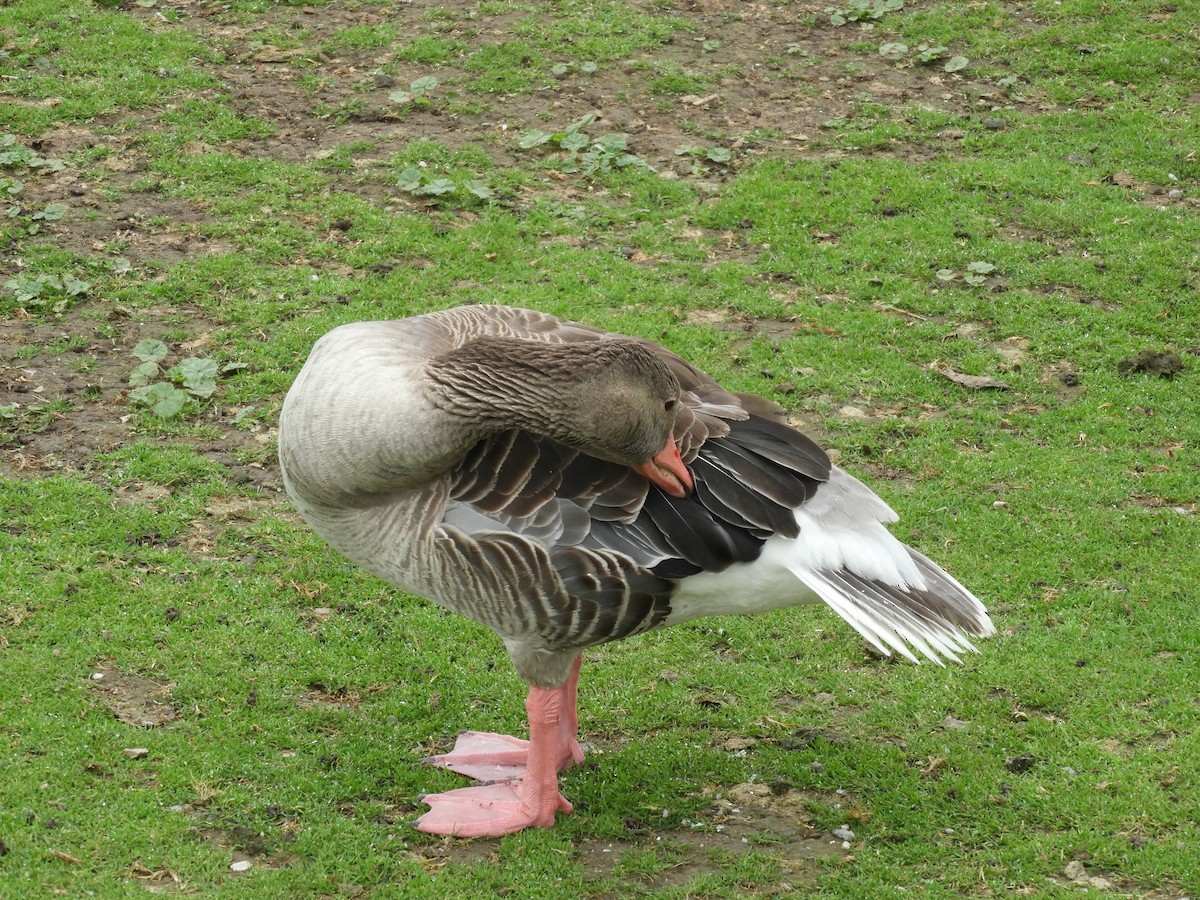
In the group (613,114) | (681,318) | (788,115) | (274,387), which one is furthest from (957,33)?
(274,387)

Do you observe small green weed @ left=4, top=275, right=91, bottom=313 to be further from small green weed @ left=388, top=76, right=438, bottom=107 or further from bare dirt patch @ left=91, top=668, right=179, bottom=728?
small green weed @ left=388, top=76, right=438, bottom=107

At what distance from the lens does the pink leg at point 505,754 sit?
5.36 metres

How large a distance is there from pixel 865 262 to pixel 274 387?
14.4 feet

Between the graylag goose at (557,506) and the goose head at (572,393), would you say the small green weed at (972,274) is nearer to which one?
the graylag goose at (557,506)

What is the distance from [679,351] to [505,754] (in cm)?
351

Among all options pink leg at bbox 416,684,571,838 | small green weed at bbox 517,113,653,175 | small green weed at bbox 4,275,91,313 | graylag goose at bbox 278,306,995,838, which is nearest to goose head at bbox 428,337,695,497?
graylag goose at bbox 278,306,995,838

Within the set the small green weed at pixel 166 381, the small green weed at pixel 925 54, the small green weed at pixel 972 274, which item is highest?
the small green weed at pixel 925 54

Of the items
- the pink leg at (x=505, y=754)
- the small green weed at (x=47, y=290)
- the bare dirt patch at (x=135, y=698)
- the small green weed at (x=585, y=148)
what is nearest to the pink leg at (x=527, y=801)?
the pink leg at (x=505, y=754)

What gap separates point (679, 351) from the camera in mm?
8180

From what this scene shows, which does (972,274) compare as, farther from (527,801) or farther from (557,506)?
(527,801)

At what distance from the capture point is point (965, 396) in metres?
7.90

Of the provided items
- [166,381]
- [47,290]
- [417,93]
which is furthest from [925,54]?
[47,290]

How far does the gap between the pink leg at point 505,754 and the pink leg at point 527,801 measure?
214 millimetres

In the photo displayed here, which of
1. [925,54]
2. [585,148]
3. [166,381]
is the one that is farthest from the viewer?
[925,54]
